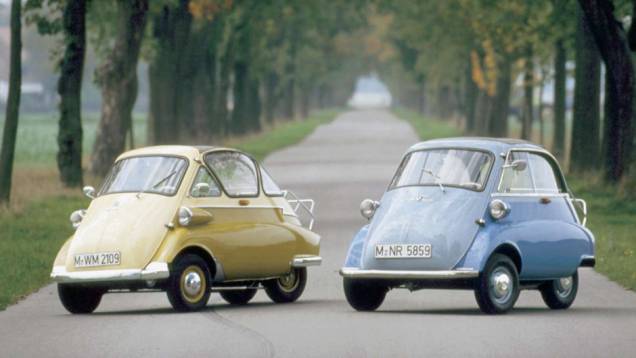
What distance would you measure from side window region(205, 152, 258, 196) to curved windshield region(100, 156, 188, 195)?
0.39 meters

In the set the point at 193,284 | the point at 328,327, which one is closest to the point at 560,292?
the point at 328,327

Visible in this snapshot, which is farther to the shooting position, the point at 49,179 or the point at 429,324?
the point at 49,179

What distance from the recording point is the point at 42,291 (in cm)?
1941

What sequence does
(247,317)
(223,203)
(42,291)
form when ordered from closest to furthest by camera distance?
(247,317), (223,203), (42,291)

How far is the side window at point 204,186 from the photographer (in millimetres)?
16984

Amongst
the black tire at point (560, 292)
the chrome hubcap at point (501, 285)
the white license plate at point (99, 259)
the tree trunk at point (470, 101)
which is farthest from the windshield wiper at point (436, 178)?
the tree trunk at point (470, 101)

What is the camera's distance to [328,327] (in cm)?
1498

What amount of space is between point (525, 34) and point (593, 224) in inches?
852

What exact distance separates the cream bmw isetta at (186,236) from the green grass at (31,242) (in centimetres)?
141

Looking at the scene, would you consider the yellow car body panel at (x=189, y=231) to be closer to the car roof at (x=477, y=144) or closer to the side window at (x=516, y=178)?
the car roof at (x=477, y=144)

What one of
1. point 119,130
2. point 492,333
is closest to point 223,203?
point 492,333

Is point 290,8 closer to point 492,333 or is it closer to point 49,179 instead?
point 49,179

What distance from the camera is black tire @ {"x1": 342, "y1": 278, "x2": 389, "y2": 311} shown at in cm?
1641

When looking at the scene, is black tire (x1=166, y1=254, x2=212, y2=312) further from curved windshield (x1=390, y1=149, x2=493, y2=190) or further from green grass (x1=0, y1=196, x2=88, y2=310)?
green grass (x1=0, y1=196, x2=88, y2=310)
